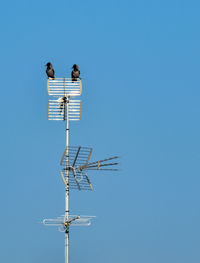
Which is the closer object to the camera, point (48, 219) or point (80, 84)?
point (48, 219)

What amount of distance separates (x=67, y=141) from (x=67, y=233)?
367cm

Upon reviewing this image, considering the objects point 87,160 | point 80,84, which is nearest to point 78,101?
point 80,84

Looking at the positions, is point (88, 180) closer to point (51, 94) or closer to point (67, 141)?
point (67, 141)

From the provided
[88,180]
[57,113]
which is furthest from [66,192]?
[57,113]

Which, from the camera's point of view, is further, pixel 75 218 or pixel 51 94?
pixel 51 94

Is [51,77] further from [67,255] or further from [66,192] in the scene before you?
[67,255]

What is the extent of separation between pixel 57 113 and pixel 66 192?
3.35 metres

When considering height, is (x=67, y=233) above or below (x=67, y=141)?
below

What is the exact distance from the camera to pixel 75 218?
26.5 metres

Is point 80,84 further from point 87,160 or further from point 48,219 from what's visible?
point 48,219

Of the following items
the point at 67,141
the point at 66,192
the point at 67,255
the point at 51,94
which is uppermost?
the point at 51,94

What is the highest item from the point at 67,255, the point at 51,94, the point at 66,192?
the point at 51,94

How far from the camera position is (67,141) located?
2750cm

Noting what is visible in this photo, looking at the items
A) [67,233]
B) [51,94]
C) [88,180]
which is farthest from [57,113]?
Result: [67,233]
